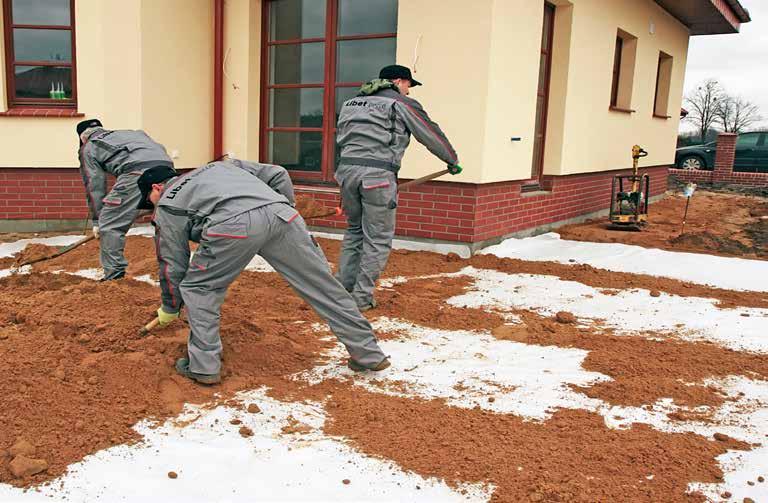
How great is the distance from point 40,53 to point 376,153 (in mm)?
5429

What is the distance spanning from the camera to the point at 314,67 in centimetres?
863

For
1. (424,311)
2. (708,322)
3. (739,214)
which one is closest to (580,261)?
(708,322)

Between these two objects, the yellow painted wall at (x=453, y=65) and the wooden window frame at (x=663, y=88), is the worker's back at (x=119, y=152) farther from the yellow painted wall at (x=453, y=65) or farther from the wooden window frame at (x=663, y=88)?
the wooden window frame at (x=663, y=88)

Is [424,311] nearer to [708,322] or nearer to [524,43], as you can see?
[708,322]

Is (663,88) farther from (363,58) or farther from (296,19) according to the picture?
(296,19)

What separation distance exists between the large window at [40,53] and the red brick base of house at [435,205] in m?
0.90

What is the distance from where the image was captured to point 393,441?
3283mm

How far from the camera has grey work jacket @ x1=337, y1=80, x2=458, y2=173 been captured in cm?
538

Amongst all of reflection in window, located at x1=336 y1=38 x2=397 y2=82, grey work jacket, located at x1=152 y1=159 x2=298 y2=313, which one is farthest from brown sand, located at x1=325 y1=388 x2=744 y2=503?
reflection in window, located at x1=336 y1=38 x2=397 y2=82

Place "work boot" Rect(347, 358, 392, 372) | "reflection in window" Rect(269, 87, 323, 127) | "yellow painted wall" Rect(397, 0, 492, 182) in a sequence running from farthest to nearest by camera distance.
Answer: "reflection in window" Rect(269, 87, 323, 127)
"yellow painted wall" Rect(397, 0, 492, 182)
"work boot" Rect(347, 358, 392, 372)

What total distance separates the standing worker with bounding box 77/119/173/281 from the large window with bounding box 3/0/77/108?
283 centimetres

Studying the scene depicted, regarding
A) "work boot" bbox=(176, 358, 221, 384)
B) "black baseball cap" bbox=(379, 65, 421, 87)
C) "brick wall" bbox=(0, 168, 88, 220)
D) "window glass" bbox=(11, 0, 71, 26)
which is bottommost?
"work boot" bbox=(176, 358, 221, 384)

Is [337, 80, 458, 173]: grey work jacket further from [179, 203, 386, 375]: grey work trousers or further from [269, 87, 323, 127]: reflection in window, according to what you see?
[269, 87, 323, 127]: reflection in window

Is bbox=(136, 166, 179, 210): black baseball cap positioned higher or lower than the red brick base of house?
higher
